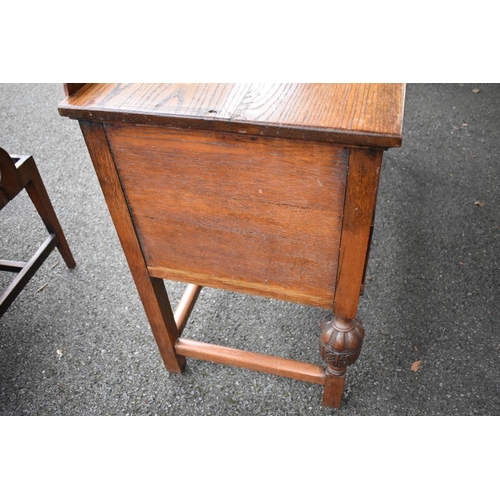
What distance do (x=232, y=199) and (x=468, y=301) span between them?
3.87 feet

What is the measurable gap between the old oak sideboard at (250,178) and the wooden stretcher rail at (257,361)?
178mm

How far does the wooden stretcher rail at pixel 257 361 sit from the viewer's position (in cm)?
131

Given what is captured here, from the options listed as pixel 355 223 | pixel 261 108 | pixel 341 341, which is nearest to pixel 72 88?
pixel 261 108

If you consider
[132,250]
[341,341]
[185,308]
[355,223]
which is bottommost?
[185,308]

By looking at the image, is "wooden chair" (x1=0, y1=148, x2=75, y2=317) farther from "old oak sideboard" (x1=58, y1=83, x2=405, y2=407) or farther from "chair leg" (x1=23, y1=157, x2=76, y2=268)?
"old oak sideboard" (x1=58, y1=83, x2=405, y2=407)

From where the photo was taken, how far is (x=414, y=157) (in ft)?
7.98

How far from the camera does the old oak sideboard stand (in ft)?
2.51

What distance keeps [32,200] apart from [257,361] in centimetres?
100

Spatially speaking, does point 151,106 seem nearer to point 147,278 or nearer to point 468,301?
point 147,278

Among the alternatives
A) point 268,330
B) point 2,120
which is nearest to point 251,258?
point 268,330

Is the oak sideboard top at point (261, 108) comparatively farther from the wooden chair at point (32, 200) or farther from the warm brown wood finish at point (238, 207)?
the wooden chair at point (32, 200)

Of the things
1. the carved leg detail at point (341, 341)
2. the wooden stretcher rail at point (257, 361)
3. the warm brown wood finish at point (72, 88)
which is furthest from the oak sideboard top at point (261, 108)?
the wooden stretcher rail at point (257, 361)

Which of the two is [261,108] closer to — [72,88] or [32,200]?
[72,88]

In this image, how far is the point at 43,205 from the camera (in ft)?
5.52
